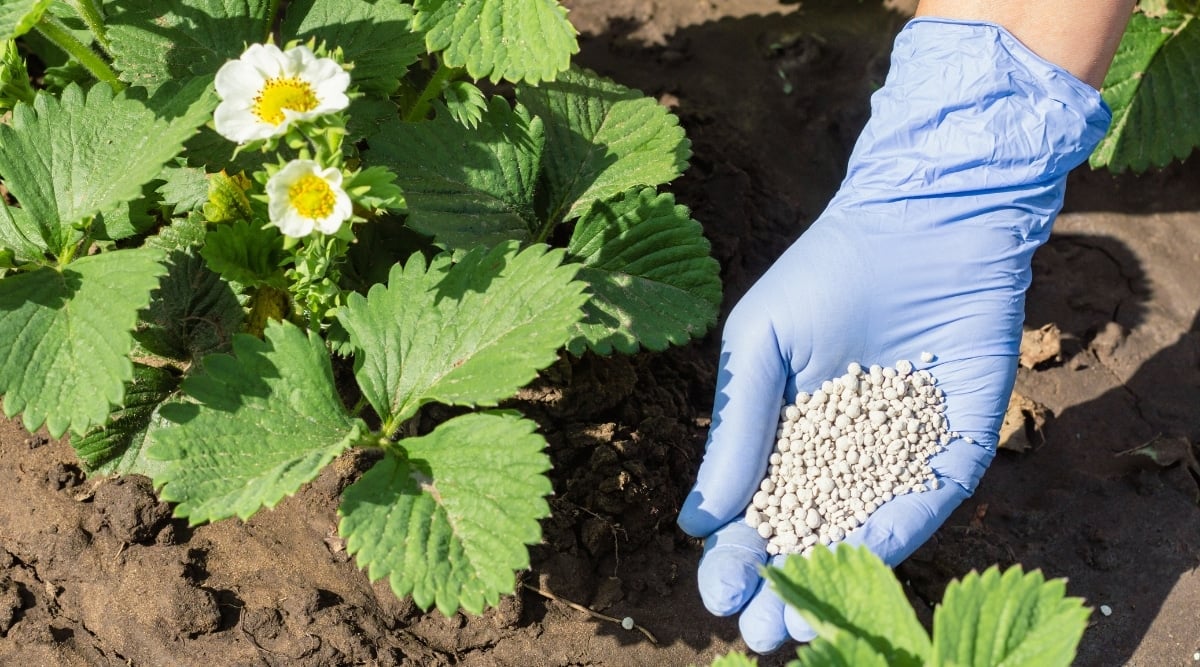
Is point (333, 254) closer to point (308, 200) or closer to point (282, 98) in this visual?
point (308, 200)

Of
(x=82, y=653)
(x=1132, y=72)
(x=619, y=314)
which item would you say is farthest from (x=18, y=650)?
(x=1132, y=72)

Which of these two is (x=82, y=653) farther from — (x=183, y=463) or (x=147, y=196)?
(x=147, y=196)

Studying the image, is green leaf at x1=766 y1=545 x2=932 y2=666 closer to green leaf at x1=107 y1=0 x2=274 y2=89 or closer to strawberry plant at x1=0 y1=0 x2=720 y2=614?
strawberry plant at x1=0 y1=0 x2=720 y2=614

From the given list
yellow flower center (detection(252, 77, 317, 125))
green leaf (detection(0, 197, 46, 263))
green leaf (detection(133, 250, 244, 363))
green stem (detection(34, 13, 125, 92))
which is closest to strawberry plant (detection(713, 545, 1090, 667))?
yellow flower center (detection(252, 77, 317, 125))

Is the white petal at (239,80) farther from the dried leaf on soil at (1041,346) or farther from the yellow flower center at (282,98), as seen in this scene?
the dried leaf on soil at (1041,346)

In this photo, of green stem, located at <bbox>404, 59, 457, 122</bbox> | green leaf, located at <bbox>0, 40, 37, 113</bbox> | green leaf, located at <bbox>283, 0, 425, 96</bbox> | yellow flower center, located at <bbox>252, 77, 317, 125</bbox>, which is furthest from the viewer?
green stem, located at <bbox>404, 59, 457, 122</bbox>

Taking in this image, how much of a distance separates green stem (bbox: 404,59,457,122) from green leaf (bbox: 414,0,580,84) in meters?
0.24

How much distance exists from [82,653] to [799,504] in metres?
1.61

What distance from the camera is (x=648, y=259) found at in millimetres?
2361

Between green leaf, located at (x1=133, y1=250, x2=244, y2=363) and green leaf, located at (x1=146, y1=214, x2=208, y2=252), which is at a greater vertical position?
green leaf, located at (x1=146, y1=214, x2=208, y2=252)

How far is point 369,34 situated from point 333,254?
638 millimetres

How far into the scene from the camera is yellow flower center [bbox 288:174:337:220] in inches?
67.2

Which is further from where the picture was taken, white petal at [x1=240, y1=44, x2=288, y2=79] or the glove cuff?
the glove cuff

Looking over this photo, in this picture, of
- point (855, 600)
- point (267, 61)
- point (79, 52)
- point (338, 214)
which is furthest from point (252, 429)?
point (855, 600)
